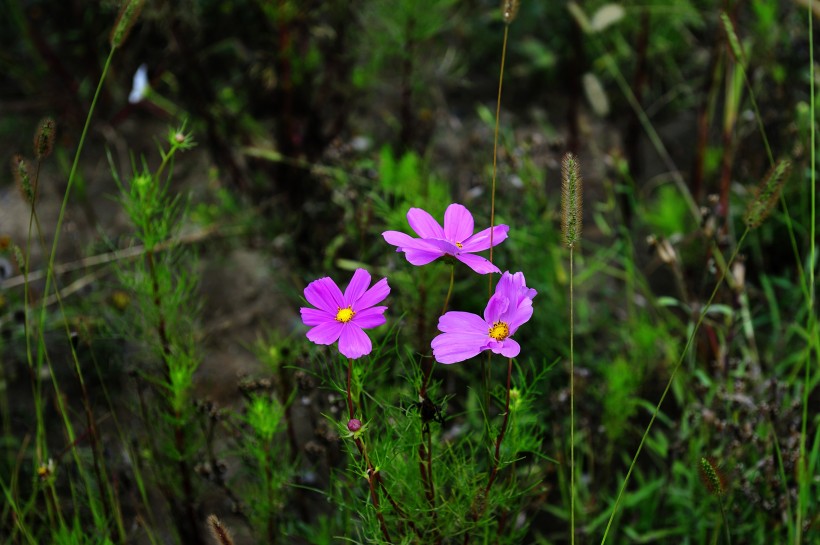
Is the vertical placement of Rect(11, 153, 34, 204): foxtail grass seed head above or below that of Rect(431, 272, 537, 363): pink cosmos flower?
above

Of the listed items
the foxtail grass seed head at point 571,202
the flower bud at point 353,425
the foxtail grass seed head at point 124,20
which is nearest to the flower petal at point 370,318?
the flower bud at point 353,425

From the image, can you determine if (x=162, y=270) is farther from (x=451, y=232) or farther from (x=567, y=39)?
(x=567, y=39)

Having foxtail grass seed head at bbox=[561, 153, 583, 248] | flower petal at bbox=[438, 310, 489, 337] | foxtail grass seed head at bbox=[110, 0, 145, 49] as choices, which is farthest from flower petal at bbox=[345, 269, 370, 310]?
foxtail grass seed head at bbox=[110, 0, 145, 49]

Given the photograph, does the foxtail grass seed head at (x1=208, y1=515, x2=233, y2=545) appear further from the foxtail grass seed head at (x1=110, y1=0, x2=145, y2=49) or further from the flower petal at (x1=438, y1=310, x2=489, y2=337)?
the foxtail grass seed head at (x1=110, y1=0, x2=145, y2=49)

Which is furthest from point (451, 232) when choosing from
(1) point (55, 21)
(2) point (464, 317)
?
(1) point (55, 21)

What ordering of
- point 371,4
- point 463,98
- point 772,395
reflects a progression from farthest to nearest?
point 463,98 < point 371,4 < point 772,395

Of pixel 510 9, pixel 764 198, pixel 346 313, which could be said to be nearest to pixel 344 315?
pixel 346 313
